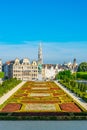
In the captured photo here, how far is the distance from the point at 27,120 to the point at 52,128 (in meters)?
2.13

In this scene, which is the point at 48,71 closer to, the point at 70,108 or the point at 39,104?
the point at 39,104

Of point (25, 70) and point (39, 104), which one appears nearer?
point (39, 104)

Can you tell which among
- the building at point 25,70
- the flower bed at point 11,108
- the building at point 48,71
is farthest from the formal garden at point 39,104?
the building at point 48,71

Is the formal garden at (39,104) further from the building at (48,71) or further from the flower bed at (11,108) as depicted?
the building at (48,71)

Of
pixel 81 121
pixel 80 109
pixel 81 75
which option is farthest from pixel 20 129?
pixel 81 75

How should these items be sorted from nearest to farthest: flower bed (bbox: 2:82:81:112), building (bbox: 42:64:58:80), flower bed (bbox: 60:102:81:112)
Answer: flower bed (bbox: 60:102:81:112)
flower bed (bbox: 2:82:81:112)
building (bbox: 42:64:58:80)

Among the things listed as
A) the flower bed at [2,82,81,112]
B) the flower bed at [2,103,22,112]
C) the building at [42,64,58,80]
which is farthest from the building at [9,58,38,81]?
the flower bed at [2,103,22,112]

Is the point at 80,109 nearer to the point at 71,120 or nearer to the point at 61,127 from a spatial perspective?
the point at 71,120

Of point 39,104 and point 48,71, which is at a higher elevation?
point 48,71

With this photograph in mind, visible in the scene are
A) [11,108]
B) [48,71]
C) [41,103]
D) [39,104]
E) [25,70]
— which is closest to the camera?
[11,108]

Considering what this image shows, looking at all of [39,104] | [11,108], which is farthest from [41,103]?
[11,108]

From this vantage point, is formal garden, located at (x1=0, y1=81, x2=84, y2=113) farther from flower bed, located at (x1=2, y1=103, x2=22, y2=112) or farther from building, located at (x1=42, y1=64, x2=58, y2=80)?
building, located at (x1=42, y1=64, x2=58, y2=80)

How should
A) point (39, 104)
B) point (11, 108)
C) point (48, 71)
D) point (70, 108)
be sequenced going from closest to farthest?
point (11, 108) → point (70, 108) → point (39, 104) → point (48, 71)

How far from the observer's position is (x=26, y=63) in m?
116
